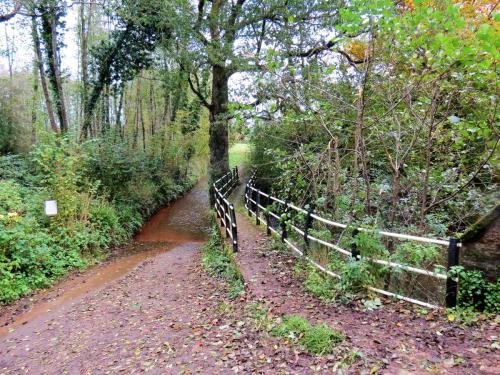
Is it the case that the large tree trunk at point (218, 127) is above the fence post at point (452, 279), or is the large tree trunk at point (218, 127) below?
above

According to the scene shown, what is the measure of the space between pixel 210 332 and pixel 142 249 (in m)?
7.74

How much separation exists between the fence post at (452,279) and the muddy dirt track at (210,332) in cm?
24

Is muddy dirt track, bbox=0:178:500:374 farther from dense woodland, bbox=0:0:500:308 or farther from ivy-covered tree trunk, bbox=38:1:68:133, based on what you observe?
ivy-covered tree trunk, bbox=38:1:68:133

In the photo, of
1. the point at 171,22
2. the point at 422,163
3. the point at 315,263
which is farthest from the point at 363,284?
the point at 171,22

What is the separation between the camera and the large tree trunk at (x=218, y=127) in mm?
14547

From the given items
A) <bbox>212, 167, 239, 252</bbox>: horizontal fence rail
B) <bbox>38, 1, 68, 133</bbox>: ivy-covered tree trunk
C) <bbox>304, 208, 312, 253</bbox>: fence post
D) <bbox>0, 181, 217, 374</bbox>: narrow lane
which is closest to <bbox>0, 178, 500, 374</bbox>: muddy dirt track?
<bbox>0, 181, 217, 374</bbox>: narrow lane

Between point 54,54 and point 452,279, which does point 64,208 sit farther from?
point 452,279

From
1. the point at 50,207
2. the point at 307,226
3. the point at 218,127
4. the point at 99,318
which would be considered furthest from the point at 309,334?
the point at 218,127

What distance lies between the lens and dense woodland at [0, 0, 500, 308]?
167 inches

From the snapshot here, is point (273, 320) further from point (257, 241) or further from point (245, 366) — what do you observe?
point (257, 241)

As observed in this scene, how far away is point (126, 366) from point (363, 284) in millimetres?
3068

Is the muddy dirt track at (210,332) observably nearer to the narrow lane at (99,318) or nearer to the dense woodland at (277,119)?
the narrow lane at (99,318)

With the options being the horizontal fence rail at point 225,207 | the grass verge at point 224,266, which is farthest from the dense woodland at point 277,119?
the grass verge at point 224,266

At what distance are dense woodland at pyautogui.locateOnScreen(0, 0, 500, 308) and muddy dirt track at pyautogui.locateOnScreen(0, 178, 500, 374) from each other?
922 millimetres
